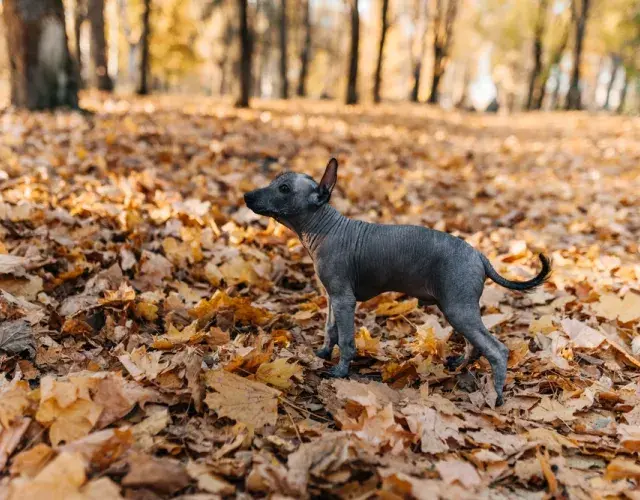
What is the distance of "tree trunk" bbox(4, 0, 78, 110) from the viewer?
8.52 m


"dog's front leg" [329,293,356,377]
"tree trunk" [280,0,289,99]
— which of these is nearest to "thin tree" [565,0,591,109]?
"tree trunk" [280,0,289,99]

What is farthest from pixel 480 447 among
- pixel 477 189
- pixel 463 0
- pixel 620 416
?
pixel 463 0

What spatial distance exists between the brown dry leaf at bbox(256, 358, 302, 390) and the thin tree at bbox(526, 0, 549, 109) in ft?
110

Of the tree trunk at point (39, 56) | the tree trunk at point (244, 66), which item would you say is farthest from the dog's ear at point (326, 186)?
the tree trunk at point (244, 66)

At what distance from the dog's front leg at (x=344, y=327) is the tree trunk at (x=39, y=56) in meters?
8.07

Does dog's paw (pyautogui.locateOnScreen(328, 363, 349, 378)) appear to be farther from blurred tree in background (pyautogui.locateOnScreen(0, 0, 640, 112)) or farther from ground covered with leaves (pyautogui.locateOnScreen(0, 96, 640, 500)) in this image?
blurred tree in background (pyautogui.locateOnScreen(0, 0, 640, 112))

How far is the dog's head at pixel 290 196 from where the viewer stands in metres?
2.93

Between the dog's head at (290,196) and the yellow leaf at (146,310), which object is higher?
the dog's head at (290,196)

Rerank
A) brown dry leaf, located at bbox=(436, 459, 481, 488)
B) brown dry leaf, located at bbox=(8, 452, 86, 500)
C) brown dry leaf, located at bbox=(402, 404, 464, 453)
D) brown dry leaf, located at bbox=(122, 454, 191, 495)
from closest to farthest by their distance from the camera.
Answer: brown dry leaf, located at bbox=(8, 452, 86, 500)
brown dry leaf, located at bbox=(122, 454, 191, 495)
brown dry leaf, located at bbox=(436, 459, 481, 488)
brown dry leaf, located at bbox=(402, 404, 464, 453)

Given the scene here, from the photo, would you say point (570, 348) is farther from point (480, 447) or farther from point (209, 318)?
point (209, 318)

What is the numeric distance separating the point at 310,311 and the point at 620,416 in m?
2.00

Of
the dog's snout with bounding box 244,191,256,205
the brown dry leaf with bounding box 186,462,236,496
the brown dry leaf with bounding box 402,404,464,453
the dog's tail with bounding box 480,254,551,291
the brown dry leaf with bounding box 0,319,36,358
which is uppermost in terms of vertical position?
the dog's snout with bounding box 244,191,256,205

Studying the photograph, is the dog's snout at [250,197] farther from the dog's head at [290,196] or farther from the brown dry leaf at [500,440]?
the brown dry leaf at [500,440]

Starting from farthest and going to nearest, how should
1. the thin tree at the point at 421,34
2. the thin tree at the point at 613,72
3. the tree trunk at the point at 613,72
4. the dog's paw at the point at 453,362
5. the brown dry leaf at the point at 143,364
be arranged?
the tree trunk at the point at 613,72 < the thin tree at the point at 613,72 < the thin tree at the point at 421,34 < the dog's paw at the point at 453,362 < the brown dry leaf at the point at 143,364
